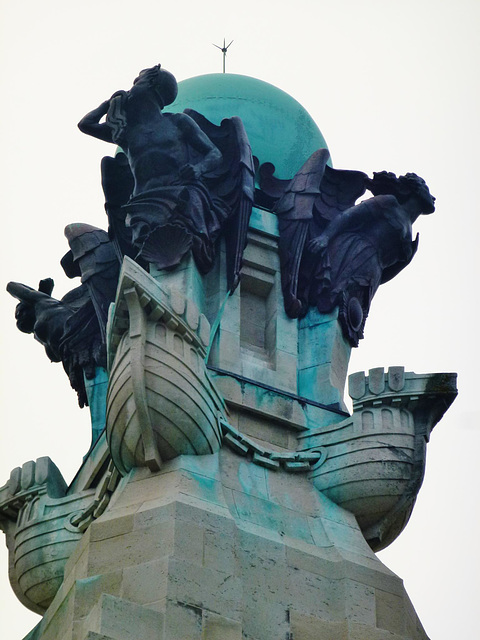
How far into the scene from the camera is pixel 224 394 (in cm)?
3123

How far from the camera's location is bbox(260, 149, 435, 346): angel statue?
33.5m

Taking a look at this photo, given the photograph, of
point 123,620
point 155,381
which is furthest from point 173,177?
point 123,620

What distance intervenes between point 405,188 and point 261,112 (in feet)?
10.1

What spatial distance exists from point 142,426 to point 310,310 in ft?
16.5

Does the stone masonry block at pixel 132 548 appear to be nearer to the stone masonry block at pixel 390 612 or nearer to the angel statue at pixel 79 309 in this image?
the stone masonry block at pixel 390 612

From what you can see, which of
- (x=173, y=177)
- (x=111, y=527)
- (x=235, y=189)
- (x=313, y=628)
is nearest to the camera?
(x=313, y=628)

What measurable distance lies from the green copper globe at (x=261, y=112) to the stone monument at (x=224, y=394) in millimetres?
45

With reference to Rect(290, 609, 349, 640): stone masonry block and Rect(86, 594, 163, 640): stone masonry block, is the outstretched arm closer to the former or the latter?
Rect(290, 609, 349, 640): stone masonry block

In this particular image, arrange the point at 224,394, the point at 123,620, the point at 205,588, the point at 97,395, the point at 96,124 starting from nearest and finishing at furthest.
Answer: the point at 123,620 → the point at 205,588 → the point at 224,394 → the point at 96,124 → the point at 97,395

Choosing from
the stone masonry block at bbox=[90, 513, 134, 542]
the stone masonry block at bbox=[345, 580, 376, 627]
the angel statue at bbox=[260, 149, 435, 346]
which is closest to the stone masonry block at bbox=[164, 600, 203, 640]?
the stone masonry block at bbox=[90, 513, 134, 542]

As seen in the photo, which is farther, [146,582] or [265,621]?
[265,621]

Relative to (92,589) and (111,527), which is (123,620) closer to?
(92,589)

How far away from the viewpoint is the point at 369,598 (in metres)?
29.1

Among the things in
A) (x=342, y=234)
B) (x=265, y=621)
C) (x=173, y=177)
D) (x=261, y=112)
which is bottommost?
(x=265, y=621)
